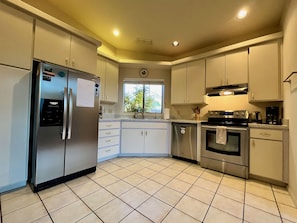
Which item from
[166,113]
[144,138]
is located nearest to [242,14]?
[166,113]

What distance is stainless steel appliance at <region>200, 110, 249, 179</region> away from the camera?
7.88 ft

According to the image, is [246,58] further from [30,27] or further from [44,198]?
[44,198]

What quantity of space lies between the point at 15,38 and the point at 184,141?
10.4ft

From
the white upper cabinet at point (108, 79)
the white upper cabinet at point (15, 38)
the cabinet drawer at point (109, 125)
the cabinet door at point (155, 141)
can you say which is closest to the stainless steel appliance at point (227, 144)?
the cabinet door at point (155, 141)

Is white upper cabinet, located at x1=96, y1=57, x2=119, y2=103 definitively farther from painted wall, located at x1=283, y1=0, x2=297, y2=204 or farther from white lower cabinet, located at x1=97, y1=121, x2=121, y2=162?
painted wall, located at x1=283, y1=0, x2=297, y2=204

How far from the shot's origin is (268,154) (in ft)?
7.20

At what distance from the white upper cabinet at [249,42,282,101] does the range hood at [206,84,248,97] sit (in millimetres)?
122

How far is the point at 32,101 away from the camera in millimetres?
1968

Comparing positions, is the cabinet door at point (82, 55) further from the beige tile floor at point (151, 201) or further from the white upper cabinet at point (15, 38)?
the beige tile floor at point (151, 201)

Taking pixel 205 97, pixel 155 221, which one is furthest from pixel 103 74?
pixel 155 221

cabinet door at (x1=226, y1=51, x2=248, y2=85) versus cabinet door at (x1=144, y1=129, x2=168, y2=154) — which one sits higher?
cabinet door at (x1=226, y1=51, x2=248, y2=85)

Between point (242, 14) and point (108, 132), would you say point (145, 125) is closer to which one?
point (108, 132)

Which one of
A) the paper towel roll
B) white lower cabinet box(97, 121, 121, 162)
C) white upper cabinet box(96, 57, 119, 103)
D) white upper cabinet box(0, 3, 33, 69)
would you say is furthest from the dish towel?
white upper cabinet box(0, 3, 33, 69)

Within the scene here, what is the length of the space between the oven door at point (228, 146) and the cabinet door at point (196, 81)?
764mm
